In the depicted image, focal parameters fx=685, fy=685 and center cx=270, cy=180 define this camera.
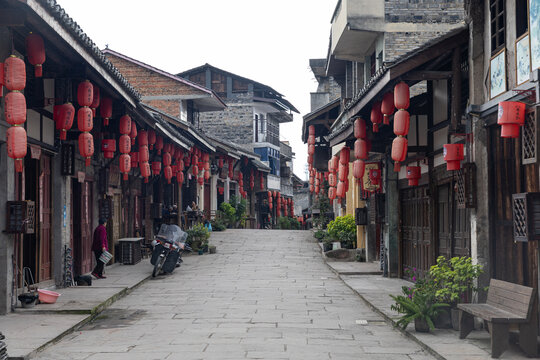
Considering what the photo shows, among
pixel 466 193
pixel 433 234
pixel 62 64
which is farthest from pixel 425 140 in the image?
pixel 62 64

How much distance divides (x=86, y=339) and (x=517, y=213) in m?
5.98

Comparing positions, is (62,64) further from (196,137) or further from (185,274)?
(196,137)

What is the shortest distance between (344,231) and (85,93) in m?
13.2

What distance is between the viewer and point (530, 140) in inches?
317

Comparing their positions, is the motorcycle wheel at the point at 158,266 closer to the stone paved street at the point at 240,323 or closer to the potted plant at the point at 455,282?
the stone paved street at the point at 240,323

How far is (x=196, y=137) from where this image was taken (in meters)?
27.0

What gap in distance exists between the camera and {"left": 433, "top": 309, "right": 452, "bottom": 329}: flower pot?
32.1ft

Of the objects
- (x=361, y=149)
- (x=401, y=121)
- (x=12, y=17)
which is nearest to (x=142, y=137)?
(x=361, y=149)

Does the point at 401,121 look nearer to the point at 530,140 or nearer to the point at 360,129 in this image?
the point at 360,129

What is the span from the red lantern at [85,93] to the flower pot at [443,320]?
276 inches

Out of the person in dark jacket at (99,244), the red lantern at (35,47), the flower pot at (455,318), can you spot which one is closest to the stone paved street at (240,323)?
the flower pot at (455,318)

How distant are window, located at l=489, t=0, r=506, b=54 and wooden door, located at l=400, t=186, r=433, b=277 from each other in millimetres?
5551

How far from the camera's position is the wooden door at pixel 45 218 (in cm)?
1384

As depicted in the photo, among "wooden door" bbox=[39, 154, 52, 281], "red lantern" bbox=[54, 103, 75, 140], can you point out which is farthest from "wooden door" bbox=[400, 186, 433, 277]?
"wooden door" bbox=[39, 154, 52, 281]
